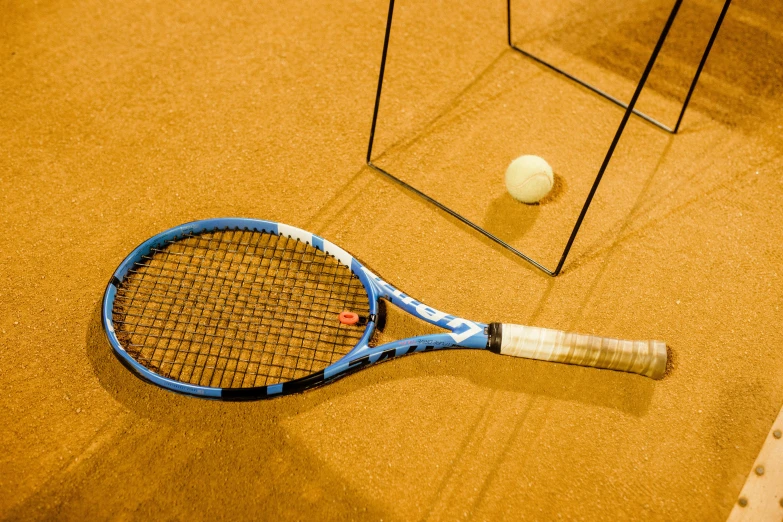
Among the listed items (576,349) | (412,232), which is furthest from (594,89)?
(576,349)

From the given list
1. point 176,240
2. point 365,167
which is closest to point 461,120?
point 365,167

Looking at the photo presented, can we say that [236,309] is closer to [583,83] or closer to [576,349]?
[576,349]

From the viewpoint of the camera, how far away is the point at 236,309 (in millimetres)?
1839

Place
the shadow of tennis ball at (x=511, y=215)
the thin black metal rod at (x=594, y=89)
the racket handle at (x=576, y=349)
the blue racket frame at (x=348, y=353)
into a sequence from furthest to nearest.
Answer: the thin black metal rod at (x=594, y=89) → the shadow of tennis ball at (x=511, y=215) → the racket handle at (x=576, y=349) → the blue racket frame at (x=348, y=353)

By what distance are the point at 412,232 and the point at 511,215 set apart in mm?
364

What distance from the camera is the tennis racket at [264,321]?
1643 millimetres

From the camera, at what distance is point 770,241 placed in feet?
6.94

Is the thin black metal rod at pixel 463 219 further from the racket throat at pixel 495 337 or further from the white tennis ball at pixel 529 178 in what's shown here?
the racket throat at pixel 495 337

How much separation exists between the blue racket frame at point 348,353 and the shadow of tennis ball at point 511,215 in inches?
20.3

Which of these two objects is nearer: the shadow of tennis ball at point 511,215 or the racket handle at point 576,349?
the racket handle at point 576,349

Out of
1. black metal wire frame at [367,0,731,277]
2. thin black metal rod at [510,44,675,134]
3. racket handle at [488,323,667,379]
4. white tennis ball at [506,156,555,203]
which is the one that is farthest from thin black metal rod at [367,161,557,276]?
thin black metal rod at [510,44,675,134]

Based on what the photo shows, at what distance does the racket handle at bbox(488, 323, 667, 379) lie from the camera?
1641 mm

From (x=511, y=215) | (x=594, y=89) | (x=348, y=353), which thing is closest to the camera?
(x=348, y=353)

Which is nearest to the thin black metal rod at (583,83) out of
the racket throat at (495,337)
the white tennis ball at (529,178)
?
the white tennis ball at (529,178)
